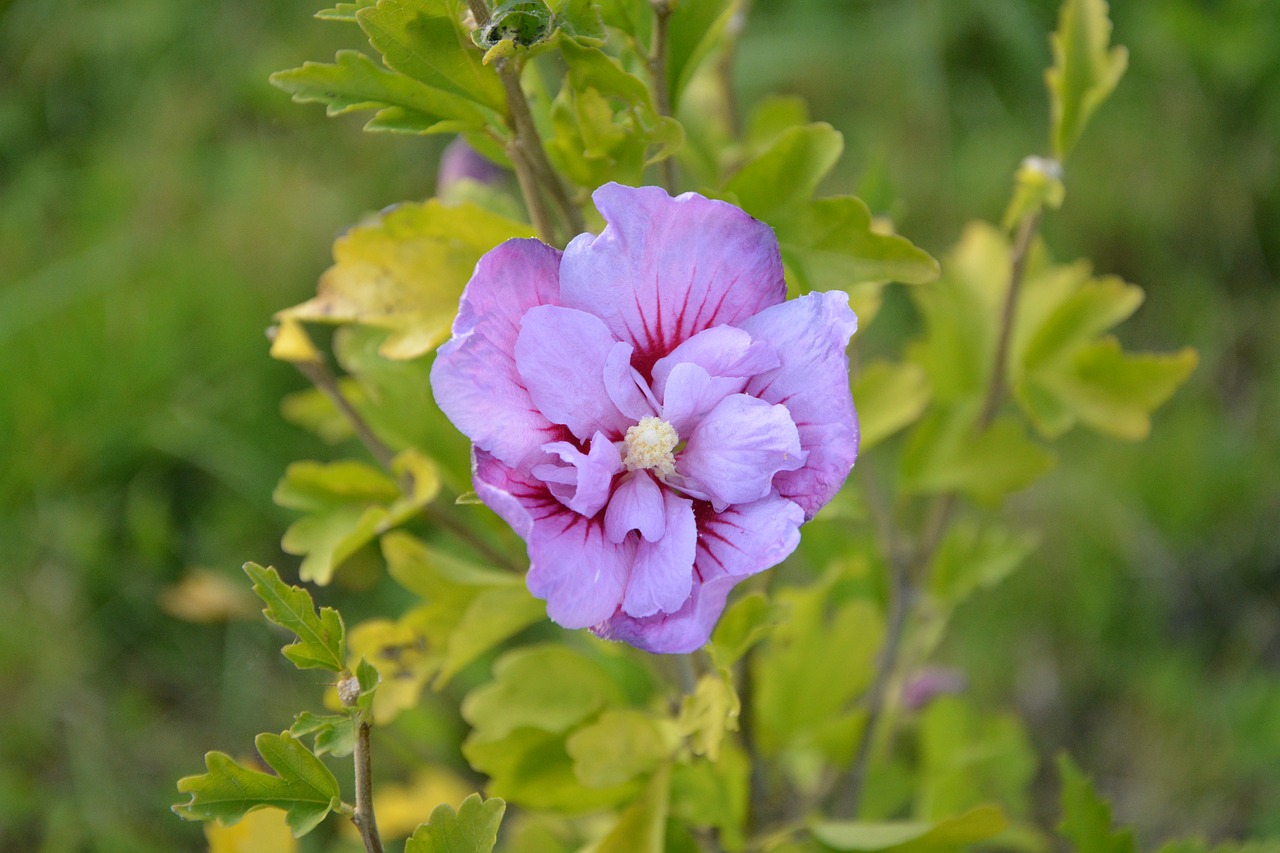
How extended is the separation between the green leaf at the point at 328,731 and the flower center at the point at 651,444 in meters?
0.25

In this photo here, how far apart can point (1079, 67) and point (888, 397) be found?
345mm

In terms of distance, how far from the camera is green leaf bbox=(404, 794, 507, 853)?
0.71 meters

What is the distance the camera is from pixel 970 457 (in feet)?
3.71

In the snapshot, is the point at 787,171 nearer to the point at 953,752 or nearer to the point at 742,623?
the point at 742,623

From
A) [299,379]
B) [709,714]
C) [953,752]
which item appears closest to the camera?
[709,714]

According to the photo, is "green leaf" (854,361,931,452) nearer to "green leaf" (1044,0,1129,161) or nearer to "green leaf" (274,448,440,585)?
"green leaf" (1044,0,1129,161)

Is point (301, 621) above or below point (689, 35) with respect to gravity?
below

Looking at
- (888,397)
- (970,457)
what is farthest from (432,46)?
(970,457)

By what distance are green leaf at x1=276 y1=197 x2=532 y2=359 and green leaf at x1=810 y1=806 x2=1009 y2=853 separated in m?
0.55

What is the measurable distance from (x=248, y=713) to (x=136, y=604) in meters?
0.33

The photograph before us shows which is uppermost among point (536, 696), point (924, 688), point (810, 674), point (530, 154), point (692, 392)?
point (530, 154)

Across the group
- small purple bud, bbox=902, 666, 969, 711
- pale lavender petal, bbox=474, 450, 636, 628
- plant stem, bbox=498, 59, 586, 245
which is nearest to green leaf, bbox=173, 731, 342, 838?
pale lavender petal, bbox=474, 450, 636, 628

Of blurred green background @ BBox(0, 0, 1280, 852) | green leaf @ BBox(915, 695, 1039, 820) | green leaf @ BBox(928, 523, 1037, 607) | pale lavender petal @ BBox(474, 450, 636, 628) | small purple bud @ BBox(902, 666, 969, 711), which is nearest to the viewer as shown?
pale lavender petal @ BBox(474, 450, 636, 628)

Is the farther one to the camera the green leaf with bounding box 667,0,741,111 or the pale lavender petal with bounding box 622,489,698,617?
the green leaf with bounding box 667,0,741,111
